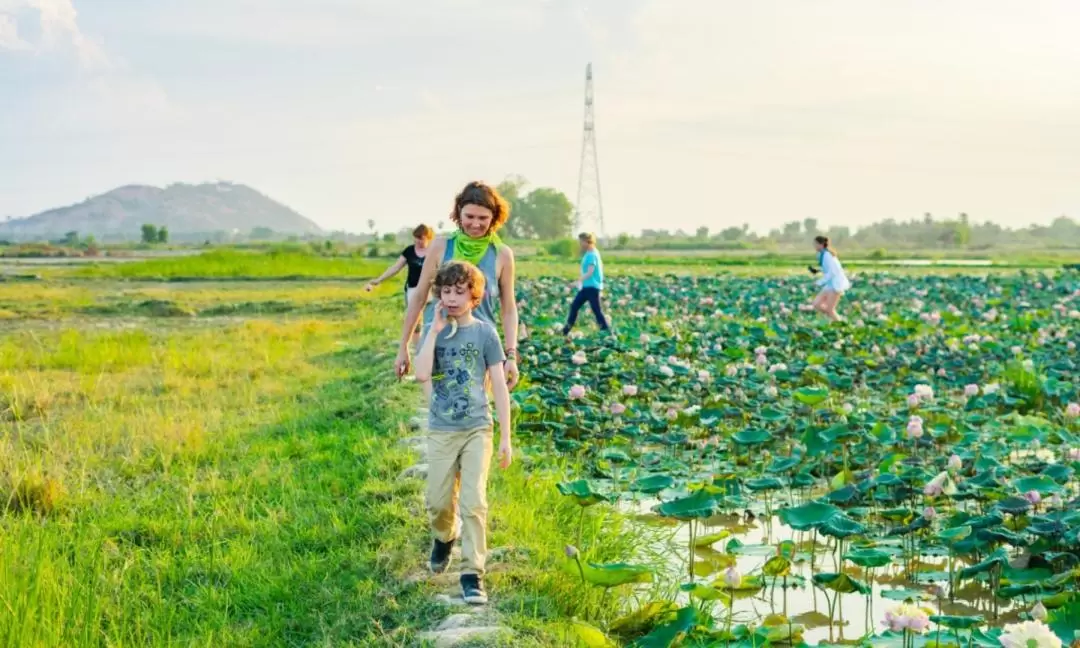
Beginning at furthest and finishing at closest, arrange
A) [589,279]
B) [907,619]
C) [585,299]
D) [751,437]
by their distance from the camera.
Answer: [585,299] → [589,279] → [751,437] → [907,619]

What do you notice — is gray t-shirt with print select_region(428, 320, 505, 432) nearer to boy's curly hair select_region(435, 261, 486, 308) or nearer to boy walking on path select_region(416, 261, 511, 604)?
boy walking on path select_region(416, 261, 511, 604)

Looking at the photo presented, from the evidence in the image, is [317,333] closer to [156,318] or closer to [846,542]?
[156,318]

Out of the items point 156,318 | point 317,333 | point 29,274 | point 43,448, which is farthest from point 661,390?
point 29,274

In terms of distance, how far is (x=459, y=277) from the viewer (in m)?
3.82

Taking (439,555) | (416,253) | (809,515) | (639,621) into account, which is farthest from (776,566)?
(416,253)

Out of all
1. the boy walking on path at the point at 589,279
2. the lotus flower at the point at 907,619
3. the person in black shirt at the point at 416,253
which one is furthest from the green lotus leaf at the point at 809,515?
the boy walking on path at the point at 589,279

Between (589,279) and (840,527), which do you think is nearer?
(840,527)

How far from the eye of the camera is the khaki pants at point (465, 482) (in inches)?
149

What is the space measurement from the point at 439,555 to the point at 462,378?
0.73 metres

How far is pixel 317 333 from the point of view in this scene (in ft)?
51.3

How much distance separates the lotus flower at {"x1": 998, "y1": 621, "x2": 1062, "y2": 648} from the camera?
2.49 meters

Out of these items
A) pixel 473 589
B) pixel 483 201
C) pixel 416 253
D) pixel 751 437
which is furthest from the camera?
pixel 416 253

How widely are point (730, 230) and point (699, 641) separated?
11143cm

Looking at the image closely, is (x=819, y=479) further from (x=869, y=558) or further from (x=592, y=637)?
(x=592, y=637)
